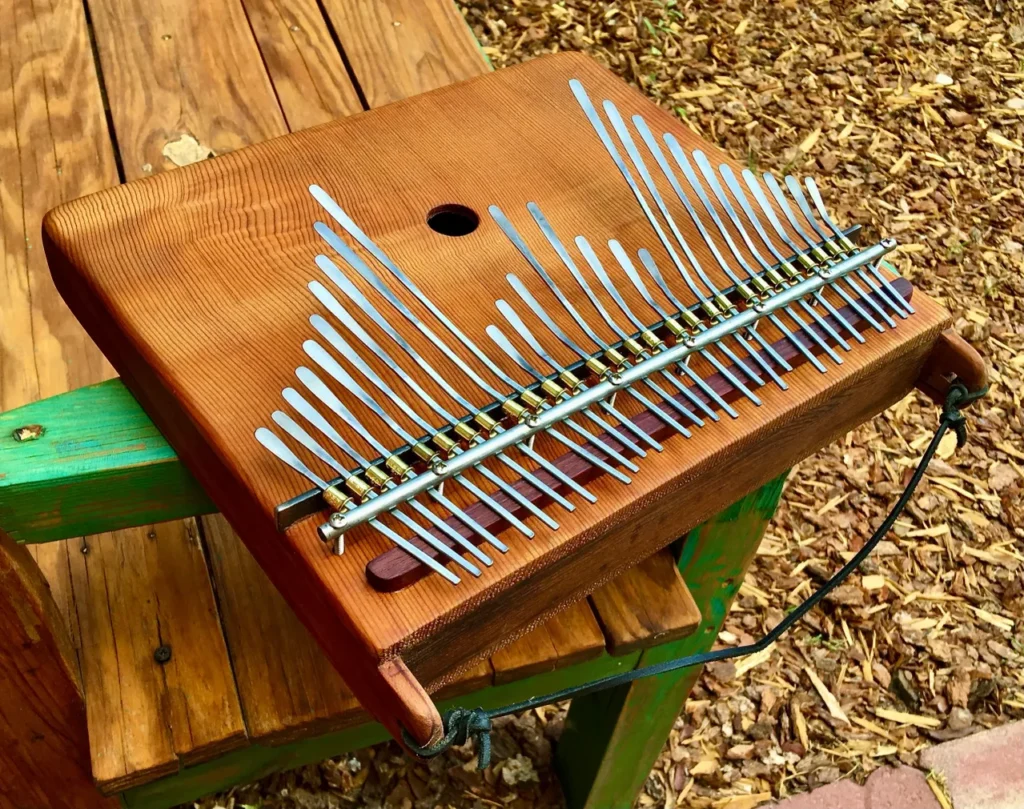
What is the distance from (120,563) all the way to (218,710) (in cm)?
25

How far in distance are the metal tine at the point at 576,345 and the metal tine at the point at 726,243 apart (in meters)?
0.18

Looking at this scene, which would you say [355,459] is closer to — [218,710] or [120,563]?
[218,710]

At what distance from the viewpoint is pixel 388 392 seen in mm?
917

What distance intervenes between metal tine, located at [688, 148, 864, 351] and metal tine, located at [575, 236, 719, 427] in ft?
0.57

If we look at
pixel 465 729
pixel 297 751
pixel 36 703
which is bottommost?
pixel 297 751

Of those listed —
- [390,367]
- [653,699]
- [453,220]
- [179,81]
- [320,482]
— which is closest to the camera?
[320,482]

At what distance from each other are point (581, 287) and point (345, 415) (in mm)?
324

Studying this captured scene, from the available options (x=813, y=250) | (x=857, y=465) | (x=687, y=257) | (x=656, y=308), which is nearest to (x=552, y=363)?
(x=656, y=308)

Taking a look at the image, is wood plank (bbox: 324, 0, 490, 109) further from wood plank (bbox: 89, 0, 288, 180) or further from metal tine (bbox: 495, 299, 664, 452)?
metal tine (bbox: 495, 299, 664, 452)

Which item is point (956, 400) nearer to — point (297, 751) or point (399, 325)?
point (399, 325)

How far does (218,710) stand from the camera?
1140 millimetres

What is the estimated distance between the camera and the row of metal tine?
2.85 ft

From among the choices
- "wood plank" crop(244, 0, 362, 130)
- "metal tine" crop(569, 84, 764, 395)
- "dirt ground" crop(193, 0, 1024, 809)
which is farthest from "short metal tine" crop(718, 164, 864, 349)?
"dirt ground" crop(193, 0, 1024, 809)

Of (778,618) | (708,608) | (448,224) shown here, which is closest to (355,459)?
(448,224)
